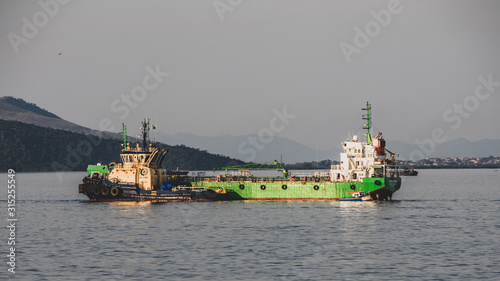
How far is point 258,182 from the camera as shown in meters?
106

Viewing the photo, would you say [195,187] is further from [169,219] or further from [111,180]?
[169,219]

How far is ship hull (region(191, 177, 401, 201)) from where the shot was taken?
102 metres

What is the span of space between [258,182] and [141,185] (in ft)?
60.2

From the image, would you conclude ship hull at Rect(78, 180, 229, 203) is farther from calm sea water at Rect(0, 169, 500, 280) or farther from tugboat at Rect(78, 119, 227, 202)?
calm sea water at Rect(0, 169, 500, 280)

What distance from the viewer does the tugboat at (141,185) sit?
103375 millimetres

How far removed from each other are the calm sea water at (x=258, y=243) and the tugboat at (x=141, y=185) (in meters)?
5.77

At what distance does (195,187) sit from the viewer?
105625 millimetres

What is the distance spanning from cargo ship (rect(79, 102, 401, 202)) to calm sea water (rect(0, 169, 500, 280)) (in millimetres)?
5408

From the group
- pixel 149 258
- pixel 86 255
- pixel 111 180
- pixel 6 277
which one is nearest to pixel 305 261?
pixel 149 258

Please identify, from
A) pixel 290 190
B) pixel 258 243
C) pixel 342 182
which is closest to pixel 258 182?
pixel 290 190

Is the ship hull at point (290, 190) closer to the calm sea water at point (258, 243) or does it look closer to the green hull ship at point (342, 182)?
the green hull ship at point (342, 182)

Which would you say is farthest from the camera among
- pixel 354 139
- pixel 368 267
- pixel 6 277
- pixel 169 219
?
pixel 354 139

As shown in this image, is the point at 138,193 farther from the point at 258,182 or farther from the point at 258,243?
the point at 258,243

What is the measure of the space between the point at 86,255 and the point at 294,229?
24307mm
